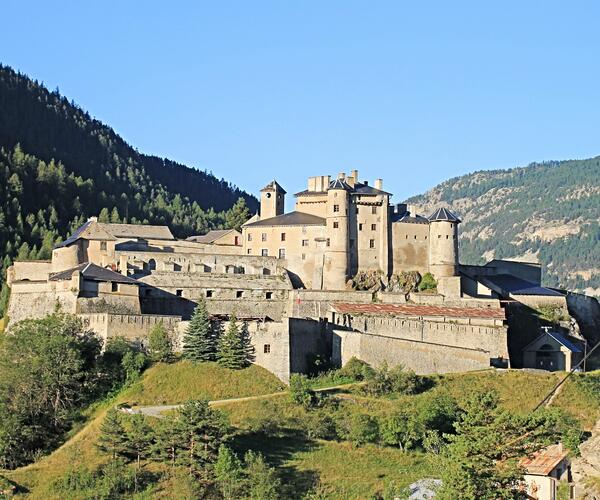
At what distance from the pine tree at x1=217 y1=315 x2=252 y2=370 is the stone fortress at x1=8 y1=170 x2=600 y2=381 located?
62 centimetres

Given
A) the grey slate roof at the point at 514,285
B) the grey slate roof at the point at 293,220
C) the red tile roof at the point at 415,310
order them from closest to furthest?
the red tile roof at the point at 415,310 < the grey slate roof at the point at 293,220 < the grey slate roof at the point at 514,285

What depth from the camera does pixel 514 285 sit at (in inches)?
3275

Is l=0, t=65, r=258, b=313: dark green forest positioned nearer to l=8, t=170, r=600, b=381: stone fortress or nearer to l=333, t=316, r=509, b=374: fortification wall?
l=8, t=170, r=600, b=381: stone fortress

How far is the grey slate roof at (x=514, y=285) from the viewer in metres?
81.7

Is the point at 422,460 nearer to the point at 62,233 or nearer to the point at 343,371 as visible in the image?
the point at 343,371

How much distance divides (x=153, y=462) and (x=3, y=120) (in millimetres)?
107123

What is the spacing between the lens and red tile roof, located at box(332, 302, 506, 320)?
7144cm

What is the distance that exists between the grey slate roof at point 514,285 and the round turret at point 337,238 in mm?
10626

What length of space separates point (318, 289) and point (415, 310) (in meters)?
6.38

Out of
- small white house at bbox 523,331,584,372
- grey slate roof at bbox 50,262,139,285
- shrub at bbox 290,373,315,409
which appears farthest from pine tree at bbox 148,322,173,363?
small white house at bbox 523,331,584,372

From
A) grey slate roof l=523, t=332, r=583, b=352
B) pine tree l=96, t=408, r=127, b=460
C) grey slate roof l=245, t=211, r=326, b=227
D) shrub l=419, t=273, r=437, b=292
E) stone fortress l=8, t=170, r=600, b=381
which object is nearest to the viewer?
pine tree l=96, t=408, r=127, b=460

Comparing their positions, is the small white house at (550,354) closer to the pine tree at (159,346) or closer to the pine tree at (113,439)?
the pine tree at (159,346)

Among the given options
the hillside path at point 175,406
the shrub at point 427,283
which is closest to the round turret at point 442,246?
the shrub at point 427,283

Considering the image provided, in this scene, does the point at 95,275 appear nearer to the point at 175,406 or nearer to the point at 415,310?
the point at 175,406
